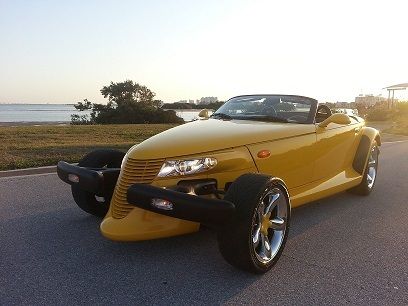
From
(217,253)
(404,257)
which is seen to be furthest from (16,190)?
(404,257)

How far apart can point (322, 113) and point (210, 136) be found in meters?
2.08

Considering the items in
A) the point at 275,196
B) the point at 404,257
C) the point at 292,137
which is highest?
the point at 292,137

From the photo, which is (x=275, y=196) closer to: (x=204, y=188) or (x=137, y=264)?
(x=204, y=188)

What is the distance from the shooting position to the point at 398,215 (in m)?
5.49

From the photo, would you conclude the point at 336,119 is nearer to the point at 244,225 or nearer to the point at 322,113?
the point at 322,113

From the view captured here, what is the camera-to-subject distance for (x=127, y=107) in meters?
38.4

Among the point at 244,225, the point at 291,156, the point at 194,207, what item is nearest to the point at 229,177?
the point at 244,225

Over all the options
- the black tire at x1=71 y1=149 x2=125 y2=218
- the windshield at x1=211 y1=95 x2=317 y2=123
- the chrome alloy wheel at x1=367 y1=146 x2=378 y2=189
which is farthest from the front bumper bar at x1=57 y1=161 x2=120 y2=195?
the chrome alloy wheel at x1=367 y1=146 x2=378 y2=189

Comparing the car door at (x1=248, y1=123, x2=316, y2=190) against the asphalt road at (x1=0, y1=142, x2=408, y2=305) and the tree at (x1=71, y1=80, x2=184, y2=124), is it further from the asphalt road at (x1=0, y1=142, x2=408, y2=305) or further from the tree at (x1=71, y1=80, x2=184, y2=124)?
the tree at (x1=71, y1=80, x2=184, y2=124)

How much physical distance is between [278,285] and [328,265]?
0.63 metres

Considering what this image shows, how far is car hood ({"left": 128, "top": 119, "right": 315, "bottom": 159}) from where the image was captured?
3.91 m

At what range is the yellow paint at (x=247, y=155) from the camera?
375 centimetres

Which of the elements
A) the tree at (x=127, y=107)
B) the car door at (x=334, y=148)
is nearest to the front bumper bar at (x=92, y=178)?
the car door at (x=334, y=148)

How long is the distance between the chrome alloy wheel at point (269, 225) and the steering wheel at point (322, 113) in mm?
1782
